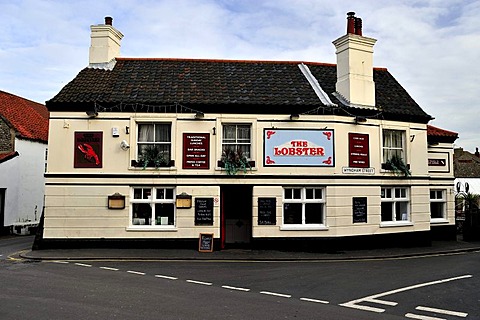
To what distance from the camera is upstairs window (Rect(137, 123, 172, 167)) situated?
16.6m

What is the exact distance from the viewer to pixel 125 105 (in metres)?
16.6

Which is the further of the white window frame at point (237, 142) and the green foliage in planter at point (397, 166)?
the green foliage in planter at point (397, 166)

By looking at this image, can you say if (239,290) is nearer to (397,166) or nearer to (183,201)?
(183,201)

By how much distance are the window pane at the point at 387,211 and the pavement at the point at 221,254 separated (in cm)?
150

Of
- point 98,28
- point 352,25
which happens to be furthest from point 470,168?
point 98,28

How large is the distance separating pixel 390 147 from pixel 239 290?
36.5 ft

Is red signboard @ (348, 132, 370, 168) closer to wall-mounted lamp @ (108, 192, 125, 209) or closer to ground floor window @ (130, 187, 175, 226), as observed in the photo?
ground floor window @ (130, 187, 175, 226)

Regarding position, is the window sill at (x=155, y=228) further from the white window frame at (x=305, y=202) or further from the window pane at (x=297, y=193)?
the window pane at (x=297, y=193)

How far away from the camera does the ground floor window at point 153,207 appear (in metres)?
16.6

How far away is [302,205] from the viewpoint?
16.9 metres

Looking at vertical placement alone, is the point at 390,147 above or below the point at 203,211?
above

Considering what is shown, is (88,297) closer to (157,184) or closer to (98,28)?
(157,184)

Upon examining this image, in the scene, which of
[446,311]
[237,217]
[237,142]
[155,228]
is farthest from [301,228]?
[446,311]

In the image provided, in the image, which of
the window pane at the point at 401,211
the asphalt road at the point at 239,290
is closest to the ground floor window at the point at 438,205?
the window pane at the point at 401,211
